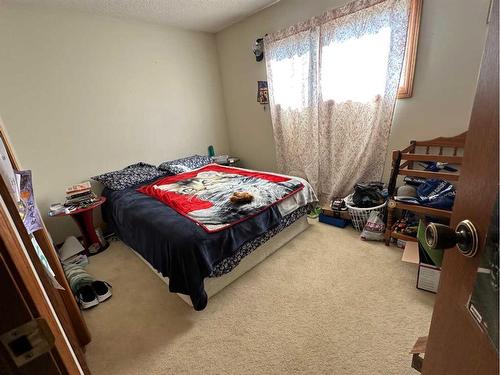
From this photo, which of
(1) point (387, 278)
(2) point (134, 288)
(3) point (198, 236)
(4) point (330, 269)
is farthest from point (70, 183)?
(1) point (387, 278)

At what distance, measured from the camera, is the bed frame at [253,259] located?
71.8 inches

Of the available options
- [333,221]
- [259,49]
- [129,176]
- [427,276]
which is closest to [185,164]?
[129,176]

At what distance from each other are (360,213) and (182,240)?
69.9 inches

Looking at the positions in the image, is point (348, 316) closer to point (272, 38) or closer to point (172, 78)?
point (272, 38)

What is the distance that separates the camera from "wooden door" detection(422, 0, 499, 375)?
43 centimetres

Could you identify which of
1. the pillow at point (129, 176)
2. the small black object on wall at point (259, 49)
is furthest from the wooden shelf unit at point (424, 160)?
the pillow at point (129, 176)

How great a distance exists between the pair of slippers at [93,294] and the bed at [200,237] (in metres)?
0.38

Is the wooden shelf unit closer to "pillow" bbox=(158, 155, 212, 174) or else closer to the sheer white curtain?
the sheer white curtain

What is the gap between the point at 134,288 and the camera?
204 cm

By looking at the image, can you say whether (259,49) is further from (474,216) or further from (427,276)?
(474,216)

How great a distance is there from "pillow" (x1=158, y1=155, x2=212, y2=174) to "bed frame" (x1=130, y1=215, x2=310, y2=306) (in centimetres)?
138

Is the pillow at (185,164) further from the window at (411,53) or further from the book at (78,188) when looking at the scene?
the window at (411,53)

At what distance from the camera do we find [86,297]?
1.90 m

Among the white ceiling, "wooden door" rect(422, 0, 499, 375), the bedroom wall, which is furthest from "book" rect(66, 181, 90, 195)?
"wooden door" rect(422, 0, 499, 375)
